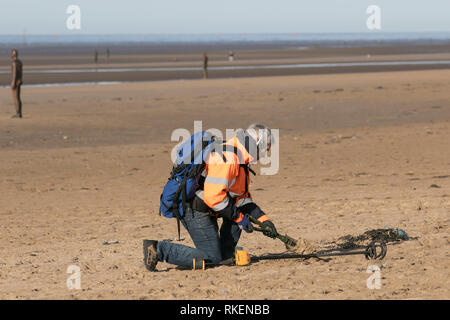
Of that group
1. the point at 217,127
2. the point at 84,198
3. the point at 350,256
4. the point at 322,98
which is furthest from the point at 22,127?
the point at 350,256

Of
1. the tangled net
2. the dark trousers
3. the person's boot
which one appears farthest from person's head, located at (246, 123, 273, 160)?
the tangled net

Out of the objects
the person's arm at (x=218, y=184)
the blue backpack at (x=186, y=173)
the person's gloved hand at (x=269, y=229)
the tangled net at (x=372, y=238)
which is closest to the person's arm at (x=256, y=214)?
the person's gloved hand at (x=269, y=229)

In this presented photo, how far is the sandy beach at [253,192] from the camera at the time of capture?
6621 millimetres

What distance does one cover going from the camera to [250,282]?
6.54 m

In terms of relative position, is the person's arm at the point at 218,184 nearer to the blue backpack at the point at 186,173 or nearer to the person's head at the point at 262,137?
the blue backpack at the point at 186,173

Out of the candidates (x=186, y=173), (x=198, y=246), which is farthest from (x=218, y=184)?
(x=198, y=246)

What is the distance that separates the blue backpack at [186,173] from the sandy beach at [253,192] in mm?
632

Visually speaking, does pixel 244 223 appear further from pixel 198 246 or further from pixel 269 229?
pixel 198 246

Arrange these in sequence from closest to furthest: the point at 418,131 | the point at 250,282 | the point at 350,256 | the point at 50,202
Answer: the point at 250,282
the point at 350,256
the point at 50,202
the point at 418,131

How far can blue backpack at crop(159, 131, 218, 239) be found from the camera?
6480 millimetres

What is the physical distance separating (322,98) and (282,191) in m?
15.6

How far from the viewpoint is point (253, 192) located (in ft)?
39.4

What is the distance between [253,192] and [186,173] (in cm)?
544

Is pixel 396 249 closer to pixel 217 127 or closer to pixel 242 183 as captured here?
pixel 242 183
